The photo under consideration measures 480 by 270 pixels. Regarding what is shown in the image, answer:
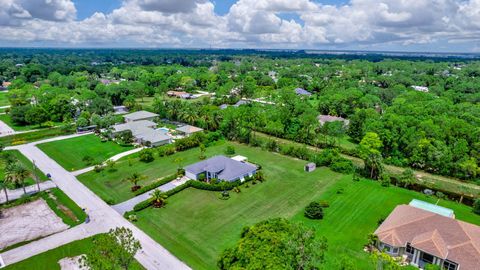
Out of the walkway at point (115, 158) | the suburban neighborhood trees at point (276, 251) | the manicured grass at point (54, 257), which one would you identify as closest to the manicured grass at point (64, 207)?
the manicured grass at point (54, 257)

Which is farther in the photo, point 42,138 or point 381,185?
point 42,138

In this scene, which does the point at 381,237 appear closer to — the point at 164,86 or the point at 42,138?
the point at 42,138

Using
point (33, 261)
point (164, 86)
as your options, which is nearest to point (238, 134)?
point (33, 261)

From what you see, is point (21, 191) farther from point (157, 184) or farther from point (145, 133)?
point (145, 133)

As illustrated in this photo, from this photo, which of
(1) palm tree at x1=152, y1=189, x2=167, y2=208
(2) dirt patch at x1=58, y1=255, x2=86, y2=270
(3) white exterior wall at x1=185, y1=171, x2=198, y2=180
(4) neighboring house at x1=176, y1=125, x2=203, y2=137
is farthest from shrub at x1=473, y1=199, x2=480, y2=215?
(4) neighboring house at x1=176, y1=125, x2=203, y2=137

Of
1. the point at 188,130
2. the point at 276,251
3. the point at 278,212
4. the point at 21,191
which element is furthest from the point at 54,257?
the point at 188,130

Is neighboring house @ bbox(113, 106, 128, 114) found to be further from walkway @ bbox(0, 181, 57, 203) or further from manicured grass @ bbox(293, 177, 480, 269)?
manicured grass @ bbox(293, 177, 480, 269)

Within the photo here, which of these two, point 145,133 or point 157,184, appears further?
point 145,133
